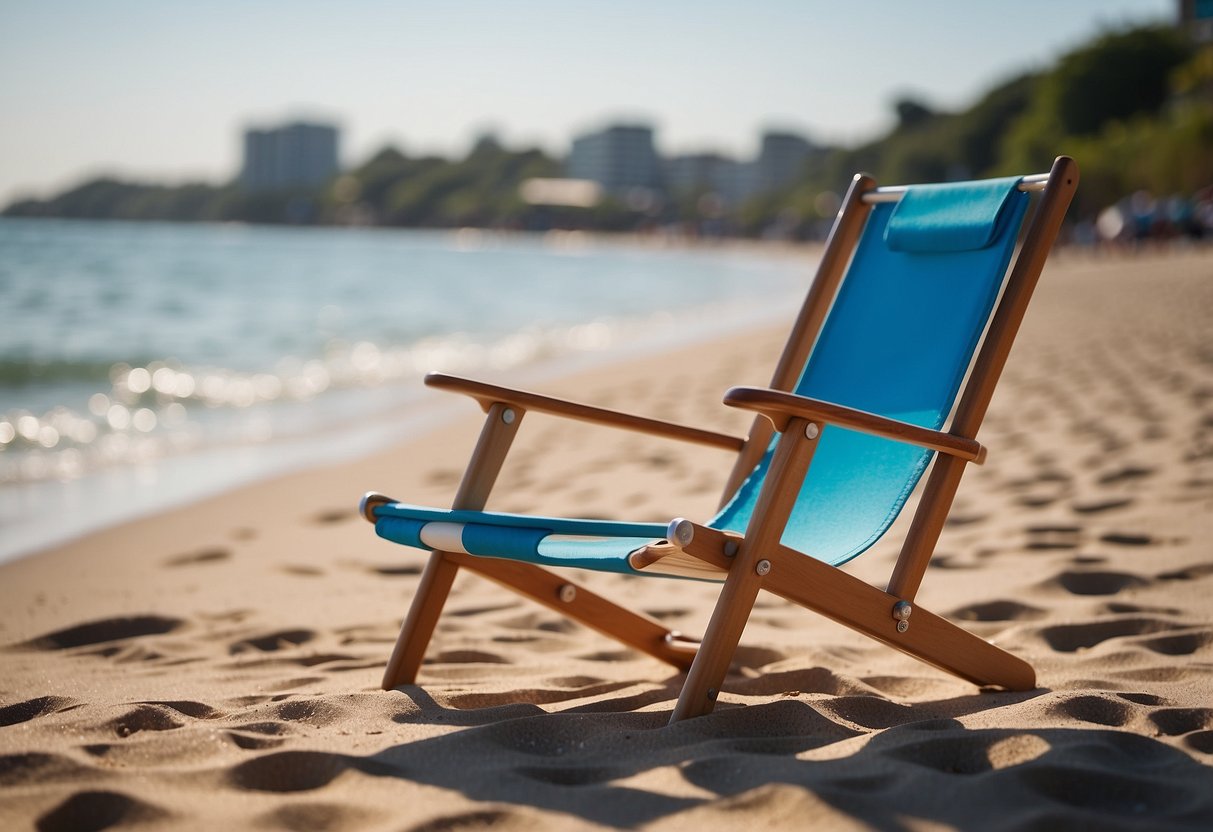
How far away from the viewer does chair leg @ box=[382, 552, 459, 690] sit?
225 centimetres

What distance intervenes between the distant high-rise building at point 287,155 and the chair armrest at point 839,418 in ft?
417

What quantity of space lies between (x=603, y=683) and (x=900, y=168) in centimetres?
6500

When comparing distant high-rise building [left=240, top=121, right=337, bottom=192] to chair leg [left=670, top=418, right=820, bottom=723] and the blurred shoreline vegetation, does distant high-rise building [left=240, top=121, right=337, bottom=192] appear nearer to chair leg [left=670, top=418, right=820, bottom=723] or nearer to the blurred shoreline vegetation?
the blurred shoreline vegetation

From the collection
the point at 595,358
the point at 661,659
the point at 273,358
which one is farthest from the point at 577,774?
the point at 273,358

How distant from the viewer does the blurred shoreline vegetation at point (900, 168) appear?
107ft

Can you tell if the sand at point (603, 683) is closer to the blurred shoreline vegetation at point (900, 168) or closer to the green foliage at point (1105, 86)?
the blurred shoreline vegetation at point (900, 168)

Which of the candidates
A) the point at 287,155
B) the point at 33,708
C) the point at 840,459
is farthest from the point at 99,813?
the point at 287,155

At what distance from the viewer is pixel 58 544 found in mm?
3984

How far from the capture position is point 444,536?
2047mm

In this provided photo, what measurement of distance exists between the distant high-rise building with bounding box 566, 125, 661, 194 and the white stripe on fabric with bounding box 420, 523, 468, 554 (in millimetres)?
127651

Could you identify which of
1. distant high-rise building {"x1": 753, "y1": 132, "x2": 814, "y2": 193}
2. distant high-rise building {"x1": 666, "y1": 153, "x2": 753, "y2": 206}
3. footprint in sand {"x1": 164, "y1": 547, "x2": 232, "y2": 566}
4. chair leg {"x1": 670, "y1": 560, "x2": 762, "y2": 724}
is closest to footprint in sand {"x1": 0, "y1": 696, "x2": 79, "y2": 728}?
chair leg {"x1": 670, "y1": 560, "x2": 762, "y2": 724}

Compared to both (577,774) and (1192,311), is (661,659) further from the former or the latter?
(1192,311)

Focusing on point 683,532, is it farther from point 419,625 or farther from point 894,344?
point 894,344

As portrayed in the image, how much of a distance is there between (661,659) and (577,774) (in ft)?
2.54
